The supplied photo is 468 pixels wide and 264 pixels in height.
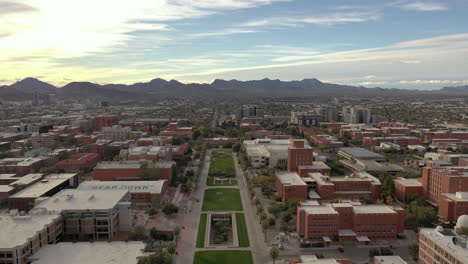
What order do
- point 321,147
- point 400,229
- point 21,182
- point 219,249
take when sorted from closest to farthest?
1. point 219,249
2. point 400,229
3. point 21,182
4. point 321,147

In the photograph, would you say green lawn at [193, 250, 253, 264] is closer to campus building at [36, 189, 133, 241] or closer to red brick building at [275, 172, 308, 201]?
campus building at [36, 189, 133, 241]

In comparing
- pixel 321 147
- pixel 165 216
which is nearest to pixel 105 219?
pixel 165 216

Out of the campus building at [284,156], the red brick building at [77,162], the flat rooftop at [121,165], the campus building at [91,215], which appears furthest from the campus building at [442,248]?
the red brick building at [77,162]

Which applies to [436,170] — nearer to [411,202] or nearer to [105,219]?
[411,202]

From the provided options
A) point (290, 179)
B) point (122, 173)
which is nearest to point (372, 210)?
point (290, 179)

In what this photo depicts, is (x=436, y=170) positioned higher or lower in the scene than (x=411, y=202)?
higher

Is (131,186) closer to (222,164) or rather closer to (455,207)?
(222,164)
